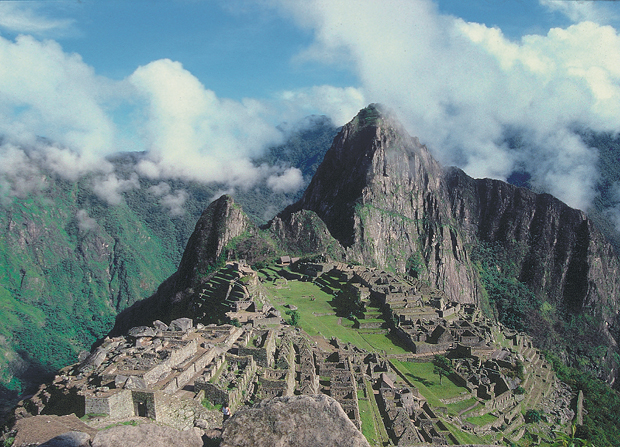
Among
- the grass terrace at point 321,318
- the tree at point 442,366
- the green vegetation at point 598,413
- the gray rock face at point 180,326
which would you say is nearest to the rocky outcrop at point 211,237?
the grass terrace at point 321,318

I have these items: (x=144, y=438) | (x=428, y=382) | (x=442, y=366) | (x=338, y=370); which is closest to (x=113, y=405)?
(x=144, y=438)

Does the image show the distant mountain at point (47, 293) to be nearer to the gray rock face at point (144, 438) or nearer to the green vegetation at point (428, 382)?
the green vegetation at point (428, 382)

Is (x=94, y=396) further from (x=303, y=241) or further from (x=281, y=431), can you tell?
(x=303, y=241)

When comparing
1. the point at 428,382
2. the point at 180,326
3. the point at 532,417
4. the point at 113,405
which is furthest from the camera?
the point at 428,382

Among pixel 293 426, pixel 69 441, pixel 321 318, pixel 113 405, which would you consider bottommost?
pixel 113 405

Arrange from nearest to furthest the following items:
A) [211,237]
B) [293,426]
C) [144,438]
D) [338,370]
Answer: [293,426], [144,438], [338,370], [211,237]

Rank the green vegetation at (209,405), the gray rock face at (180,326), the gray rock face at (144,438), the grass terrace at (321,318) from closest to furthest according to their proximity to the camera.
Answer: the gray rock face at (144,438) < the green vegetation at (209,405) < the gray rock face at (180,326) < the grass terrace at (321,318)

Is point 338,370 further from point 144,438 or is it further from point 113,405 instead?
point 144,438
